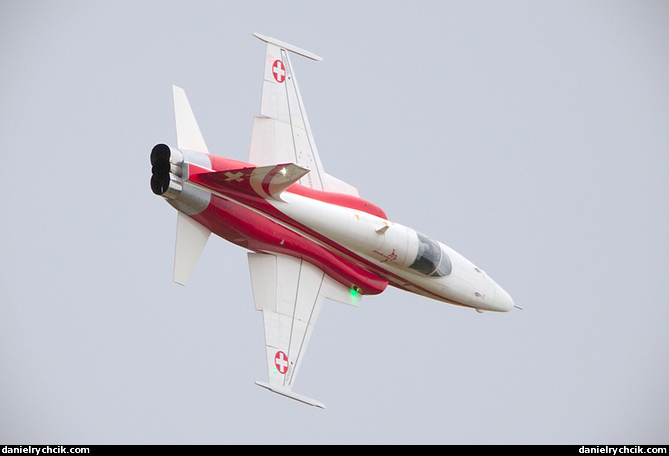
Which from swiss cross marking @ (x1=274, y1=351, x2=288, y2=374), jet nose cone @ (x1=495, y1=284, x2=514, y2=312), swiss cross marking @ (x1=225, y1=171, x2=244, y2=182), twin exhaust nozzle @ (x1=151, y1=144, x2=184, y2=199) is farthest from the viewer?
jet nose cone @ (x1=495, y1=284, x2=514, y2=312)

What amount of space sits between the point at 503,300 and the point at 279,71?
901 centimetres

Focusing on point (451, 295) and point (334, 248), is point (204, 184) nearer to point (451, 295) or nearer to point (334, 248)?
point (334, 248)

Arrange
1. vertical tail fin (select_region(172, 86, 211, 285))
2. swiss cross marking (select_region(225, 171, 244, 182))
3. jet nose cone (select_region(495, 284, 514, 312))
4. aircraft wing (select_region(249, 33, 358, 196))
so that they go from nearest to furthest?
1. swiss cross marking (select_region(225, 171, 244, 182))
2. vertical tail fin (select_region(172, 86, 211, 285))
3. aircraft wing (select_region(249, 33, 358, 196))
4. jet nose cone (select_region(495, 284, 514, 312))

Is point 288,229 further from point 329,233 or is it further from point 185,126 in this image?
point 185,126

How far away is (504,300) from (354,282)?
4.97 meters

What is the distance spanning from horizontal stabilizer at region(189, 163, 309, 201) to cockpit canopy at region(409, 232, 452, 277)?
4781 mm

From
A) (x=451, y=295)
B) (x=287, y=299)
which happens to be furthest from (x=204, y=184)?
(x=451, y=295)

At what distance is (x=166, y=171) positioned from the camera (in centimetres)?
2631

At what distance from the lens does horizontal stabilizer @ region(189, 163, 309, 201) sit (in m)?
26.2

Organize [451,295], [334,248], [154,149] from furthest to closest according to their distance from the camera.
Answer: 1. [451,295]
2. [334,248]
3. [154,149]

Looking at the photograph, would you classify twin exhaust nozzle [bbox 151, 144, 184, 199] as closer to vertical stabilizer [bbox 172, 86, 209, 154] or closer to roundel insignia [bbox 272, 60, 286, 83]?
vertical stabilizer [bbox 172, 86, 209, 154]

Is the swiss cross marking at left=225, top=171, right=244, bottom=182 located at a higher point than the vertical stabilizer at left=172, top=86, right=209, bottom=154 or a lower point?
lower

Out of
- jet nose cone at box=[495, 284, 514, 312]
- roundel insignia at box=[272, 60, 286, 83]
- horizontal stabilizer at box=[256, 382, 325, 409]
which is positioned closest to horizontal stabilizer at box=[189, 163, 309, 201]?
roundel insignia at box=[272, 60, 286, 83]

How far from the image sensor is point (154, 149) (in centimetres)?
2639
